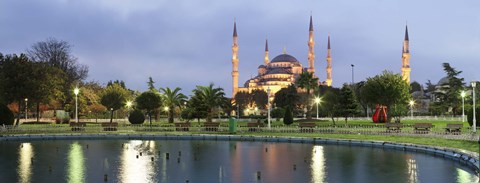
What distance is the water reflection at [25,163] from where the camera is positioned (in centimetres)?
1645

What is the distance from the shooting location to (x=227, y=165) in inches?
768

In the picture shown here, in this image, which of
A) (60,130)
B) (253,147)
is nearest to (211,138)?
(253,147)

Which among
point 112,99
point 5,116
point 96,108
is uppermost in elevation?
point 112,99

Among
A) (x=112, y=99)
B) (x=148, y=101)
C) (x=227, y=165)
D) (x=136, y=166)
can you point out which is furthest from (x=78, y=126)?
(x=112, y=99)

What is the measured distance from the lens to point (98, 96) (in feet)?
238

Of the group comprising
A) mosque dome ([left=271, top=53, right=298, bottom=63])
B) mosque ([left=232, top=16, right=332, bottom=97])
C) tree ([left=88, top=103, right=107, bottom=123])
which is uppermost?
mosque dome ([left=271, top=53, right=298, bottom=63])

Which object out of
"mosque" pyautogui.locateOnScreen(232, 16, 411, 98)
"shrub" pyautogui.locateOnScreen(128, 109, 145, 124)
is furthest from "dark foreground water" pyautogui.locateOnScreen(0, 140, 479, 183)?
"mosque" pyautogui.locateOnScreen(232, 16, 411, 98)

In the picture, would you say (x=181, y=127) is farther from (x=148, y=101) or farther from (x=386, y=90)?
(x=386, y=90)

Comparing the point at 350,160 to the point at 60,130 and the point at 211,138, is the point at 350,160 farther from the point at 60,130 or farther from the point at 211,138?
the point at 60,130

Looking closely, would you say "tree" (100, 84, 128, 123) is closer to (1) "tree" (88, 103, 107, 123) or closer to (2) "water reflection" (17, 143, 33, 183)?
(1) "tree" (88, 103, 107, 123)

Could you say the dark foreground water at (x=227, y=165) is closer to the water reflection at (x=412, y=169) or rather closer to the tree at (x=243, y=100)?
the water reflection at (x=412, y=169)

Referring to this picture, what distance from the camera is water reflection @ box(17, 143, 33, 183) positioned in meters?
16.5

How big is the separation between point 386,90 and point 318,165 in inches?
1356

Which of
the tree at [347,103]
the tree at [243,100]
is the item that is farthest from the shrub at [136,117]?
the tree at [243,100]
